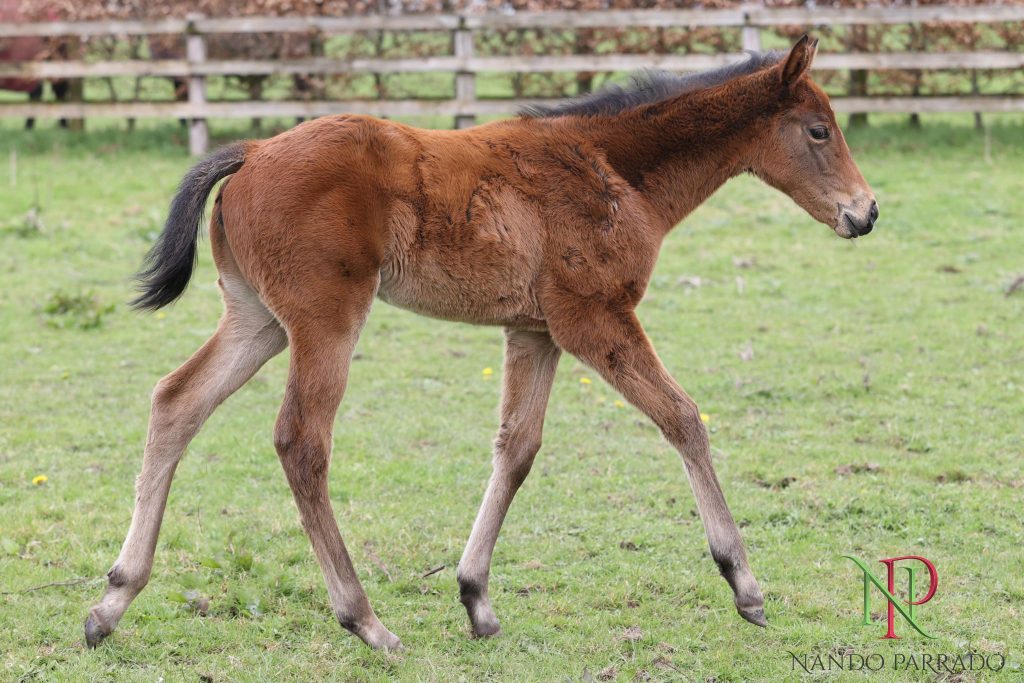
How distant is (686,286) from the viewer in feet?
31.7

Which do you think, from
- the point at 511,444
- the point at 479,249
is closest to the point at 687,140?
the point at 479,249

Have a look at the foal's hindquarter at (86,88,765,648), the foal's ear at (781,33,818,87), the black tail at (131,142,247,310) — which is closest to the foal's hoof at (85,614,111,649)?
the foal's hindquarter at (86,88,765,648)

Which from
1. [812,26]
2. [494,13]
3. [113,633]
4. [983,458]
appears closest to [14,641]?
[113,633]

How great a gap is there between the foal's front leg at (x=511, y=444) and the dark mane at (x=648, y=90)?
92cm

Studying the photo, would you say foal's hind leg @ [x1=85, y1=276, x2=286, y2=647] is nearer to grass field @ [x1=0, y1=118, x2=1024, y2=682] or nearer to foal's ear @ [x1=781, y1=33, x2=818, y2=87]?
grass field @ [x1=0, y1=118, x2=1024, y2=682]

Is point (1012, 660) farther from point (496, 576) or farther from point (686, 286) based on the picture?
point (686, 286)

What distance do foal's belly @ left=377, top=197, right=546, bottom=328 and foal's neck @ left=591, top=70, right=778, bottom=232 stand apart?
0.55 metres

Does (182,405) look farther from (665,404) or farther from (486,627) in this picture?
(665,404)

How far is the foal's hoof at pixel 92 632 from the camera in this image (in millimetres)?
3840

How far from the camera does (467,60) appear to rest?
501 inches

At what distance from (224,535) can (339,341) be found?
153cm

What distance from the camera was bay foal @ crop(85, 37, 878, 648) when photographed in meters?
3.82

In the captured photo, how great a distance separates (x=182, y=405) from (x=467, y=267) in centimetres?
117

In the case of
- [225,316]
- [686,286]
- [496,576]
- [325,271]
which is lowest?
[686,286]
